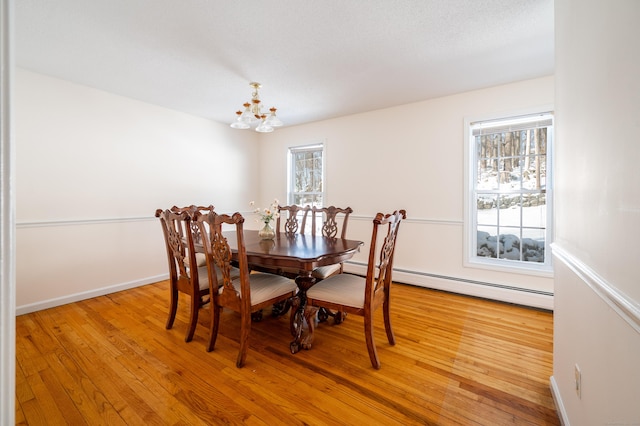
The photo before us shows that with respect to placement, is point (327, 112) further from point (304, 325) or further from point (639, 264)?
point (639, 264)

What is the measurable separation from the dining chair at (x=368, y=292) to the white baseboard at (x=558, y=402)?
96 centimetres

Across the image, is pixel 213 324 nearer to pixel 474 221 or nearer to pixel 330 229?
pixel 330 229

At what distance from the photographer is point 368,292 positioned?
1.87 m

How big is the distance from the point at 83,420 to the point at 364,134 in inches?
156

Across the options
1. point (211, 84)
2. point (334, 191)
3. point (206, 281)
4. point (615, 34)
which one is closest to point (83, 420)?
point (206, 281)

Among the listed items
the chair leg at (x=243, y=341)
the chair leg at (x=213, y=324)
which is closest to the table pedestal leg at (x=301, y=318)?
the chair leg at (x=243, y=341)

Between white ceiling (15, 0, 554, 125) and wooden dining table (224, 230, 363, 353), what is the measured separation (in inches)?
66.4

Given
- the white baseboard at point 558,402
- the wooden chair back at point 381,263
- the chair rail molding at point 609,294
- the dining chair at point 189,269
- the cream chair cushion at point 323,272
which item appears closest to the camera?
the chair rail molding at point 609,294

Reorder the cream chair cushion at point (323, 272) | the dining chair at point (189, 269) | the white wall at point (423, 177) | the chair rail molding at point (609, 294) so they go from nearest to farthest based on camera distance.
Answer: the chair rail molding at point (609, 294), the dining chair at point (189, 269), the cream chair cushion at point (323, 272), the white wall at point (423, 177)

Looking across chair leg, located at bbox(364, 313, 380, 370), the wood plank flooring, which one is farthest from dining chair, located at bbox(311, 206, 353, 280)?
chair leg, located at bbox(364, 313, 380, 370)

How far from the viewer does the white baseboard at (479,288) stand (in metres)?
2.90

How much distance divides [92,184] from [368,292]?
3.40m

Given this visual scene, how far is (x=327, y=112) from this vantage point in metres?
4.08

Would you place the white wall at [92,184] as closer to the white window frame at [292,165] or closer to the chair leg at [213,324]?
the white window frame at [292,165]
